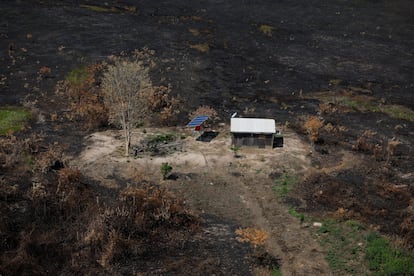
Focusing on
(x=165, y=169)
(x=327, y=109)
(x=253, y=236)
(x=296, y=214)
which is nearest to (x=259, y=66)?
(x=327, y=109)

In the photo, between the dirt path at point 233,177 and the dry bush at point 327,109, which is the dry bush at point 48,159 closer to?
the dirt path at point 233,177

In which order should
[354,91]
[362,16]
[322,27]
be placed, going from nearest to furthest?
[354,91] < [322,27] < [362,16]

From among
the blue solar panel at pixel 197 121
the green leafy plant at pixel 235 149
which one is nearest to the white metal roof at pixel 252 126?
the green leafy plant at pixel 235 149

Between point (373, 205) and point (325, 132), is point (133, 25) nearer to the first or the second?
point (325, 132)

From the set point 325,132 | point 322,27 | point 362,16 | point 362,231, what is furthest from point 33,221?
point 362,16

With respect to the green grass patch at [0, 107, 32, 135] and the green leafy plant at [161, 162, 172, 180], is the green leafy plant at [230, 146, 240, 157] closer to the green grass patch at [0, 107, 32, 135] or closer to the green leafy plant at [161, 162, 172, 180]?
the green leafy plant at [161, 162, 172, 180]

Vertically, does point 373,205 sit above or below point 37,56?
below
